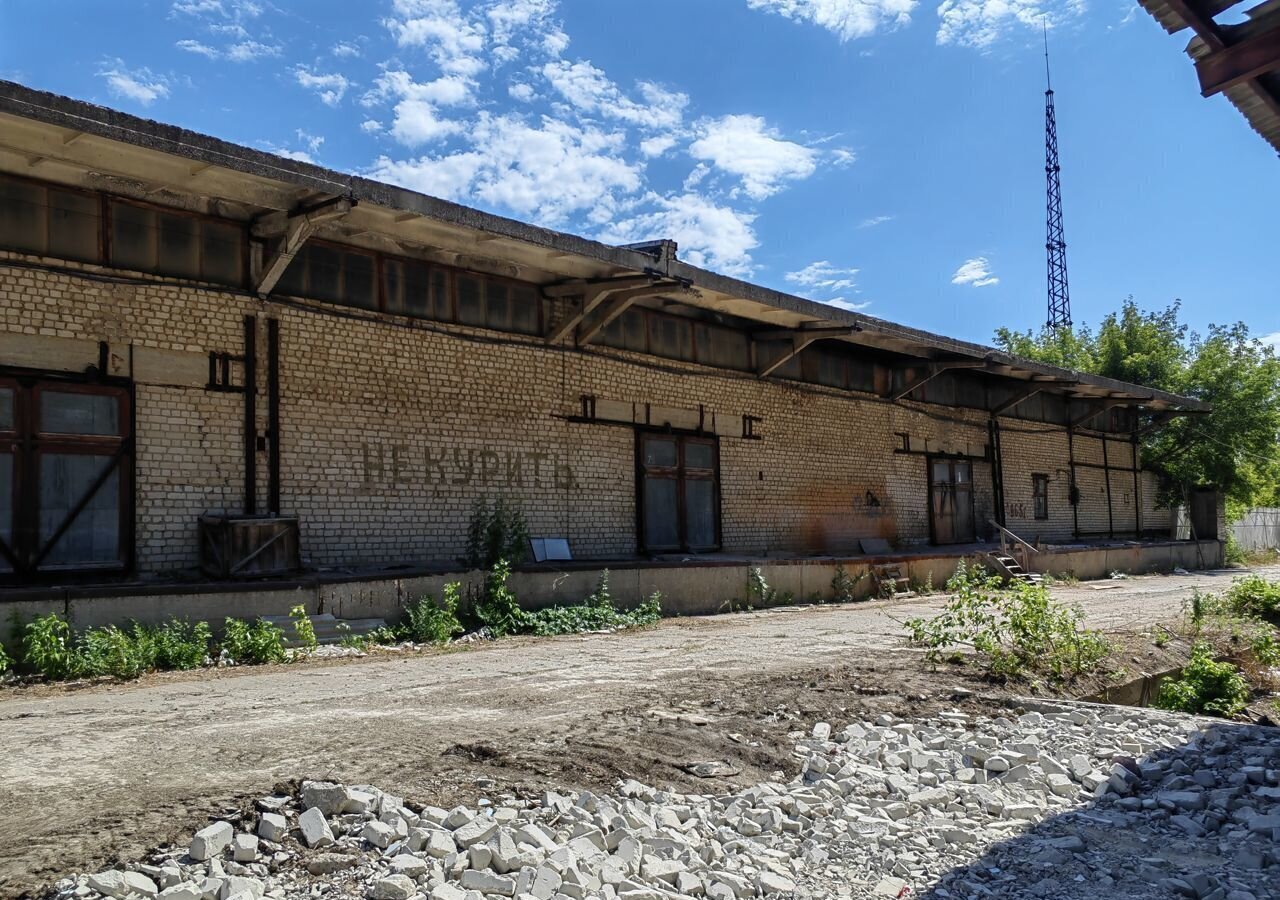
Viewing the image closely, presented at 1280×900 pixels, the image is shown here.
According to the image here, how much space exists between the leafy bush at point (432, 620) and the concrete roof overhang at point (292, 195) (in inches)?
178

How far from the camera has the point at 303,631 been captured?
1082 centimetres

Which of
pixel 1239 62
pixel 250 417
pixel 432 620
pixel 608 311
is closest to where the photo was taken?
pixel 1239 62

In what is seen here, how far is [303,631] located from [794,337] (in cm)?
1113

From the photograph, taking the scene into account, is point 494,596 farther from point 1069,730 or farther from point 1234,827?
point 1234,827

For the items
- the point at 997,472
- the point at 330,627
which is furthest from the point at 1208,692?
the point at 997,472

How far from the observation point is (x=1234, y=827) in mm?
6176

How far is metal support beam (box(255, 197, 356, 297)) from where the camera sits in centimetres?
1124

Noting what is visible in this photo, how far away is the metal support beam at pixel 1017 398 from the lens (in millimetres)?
25484

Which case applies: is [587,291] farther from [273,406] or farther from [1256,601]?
[1256,601]

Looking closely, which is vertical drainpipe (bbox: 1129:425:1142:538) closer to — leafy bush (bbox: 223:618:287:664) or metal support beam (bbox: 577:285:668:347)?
metal support beam (bbox: 577:285:668:347)

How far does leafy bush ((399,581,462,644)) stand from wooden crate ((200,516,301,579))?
1495 mm

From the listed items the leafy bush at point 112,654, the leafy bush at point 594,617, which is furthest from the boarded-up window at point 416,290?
the leafy bush at point 112,654

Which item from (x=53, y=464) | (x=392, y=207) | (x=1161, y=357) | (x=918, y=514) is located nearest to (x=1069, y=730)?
(x=392, y=207)

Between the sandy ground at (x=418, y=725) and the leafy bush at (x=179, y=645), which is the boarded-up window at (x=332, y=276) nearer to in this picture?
the leafy bush at (x=179, y=645)
